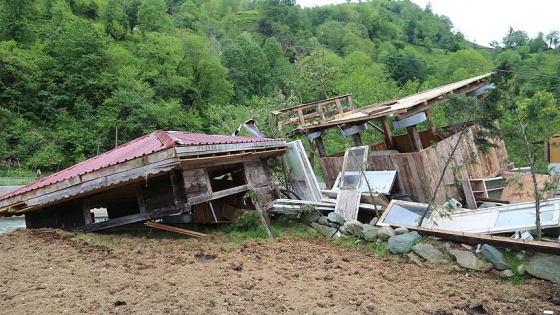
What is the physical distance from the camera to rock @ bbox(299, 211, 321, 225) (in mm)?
9227

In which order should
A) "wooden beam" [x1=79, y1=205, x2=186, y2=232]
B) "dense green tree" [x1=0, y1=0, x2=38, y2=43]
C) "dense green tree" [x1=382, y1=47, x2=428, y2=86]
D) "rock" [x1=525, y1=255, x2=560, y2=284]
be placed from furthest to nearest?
"dense green tree" [x1=382, y1=47, x2=428, y2=86]
"dense green tree" [x1=0, y1=0, x2=38, y2=43]
"wooden beam" [x1=79, y1=205, x2=186, y2=232]
"rock" [x1=525, y1=255, x2=560, y2=284]

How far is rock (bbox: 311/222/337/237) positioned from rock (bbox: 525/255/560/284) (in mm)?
3737

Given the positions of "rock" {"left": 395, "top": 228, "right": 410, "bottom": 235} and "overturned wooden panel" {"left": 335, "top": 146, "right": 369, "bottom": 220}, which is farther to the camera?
"overturned wooden panel" {"left": 335, "top": 146, "right": 369, "bottom": 220}

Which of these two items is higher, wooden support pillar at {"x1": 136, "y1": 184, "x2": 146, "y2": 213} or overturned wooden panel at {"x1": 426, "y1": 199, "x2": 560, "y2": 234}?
wooden support pillar at {"x1": 136, "y1": 184, "x2": 146, "y2": 213}

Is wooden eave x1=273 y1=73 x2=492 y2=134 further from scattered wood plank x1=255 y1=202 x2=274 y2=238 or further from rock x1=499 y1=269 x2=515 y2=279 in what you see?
rock x1=499 y1=269 x2=515 y2=279

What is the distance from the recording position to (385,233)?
7.61 m

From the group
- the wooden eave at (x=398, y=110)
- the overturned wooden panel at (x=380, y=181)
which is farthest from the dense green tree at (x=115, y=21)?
the overturned wooden panel at (x=380, y=181)

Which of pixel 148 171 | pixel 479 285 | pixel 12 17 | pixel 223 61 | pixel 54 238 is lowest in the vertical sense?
pixel 479 285

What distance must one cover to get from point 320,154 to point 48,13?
55270 millimetres

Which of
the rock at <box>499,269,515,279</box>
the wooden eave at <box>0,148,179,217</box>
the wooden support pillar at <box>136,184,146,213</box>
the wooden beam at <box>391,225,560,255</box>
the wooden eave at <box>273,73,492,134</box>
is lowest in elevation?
the rock at <box>499,269,515,279</box>

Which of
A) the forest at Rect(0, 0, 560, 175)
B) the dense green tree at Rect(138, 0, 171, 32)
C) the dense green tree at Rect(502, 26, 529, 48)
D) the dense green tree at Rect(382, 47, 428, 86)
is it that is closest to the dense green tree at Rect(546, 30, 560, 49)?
the dense green tree at Rect(502, 26, 529, 48)

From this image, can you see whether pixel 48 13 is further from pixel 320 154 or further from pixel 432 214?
pixel 432 214

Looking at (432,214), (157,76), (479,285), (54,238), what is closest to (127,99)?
(157,76)

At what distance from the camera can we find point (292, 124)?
13820 millimetres
